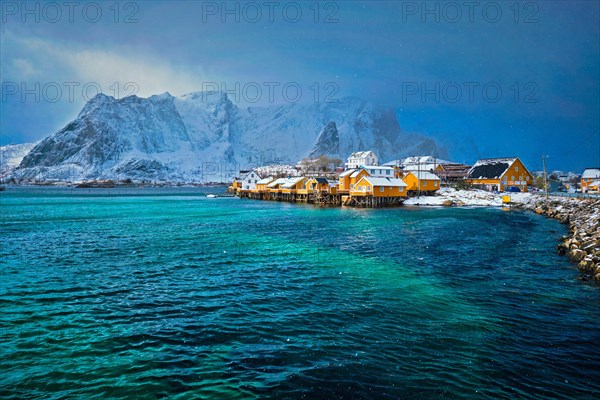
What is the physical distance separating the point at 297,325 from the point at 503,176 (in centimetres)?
9104

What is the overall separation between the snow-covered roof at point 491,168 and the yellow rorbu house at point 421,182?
1862cm

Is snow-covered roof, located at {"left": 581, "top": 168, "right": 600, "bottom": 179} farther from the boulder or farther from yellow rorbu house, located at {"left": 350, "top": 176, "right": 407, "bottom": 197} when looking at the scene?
the boulder

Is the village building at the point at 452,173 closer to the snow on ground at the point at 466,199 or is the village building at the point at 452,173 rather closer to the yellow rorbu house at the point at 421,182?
the yellow rorbu house at the point at 421,182

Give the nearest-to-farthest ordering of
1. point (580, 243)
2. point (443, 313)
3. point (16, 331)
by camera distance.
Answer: point (16, 331) → point (443, 313) → point (580, 243)

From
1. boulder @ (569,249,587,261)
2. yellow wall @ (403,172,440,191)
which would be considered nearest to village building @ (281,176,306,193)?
yellow wall @ (403,172,440,191)

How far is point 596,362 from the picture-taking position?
9398 mm

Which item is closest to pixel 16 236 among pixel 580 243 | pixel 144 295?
pixel 144 295

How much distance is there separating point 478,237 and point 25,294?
32.1 meters

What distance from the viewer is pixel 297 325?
38.9ft

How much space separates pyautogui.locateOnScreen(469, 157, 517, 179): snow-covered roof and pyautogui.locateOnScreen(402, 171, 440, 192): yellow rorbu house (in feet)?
61.1

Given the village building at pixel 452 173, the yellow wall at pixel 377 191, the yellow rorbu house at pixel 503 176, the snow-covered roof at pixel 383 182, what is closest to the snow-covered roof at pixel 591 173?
the yellow rorbu house at pixel 503 176

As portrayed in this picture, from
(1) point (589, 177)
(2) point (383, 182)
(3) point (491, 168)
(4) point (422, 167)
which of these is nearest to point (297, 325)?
(2) point (383, 182)

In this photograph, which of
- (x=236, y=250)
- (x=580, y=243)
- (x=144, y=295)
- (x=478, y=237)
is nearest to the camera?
(x=144, y=295)

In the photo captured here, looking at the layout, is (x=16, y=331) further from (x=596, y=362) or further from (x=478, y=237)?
(x=478, y=237)
